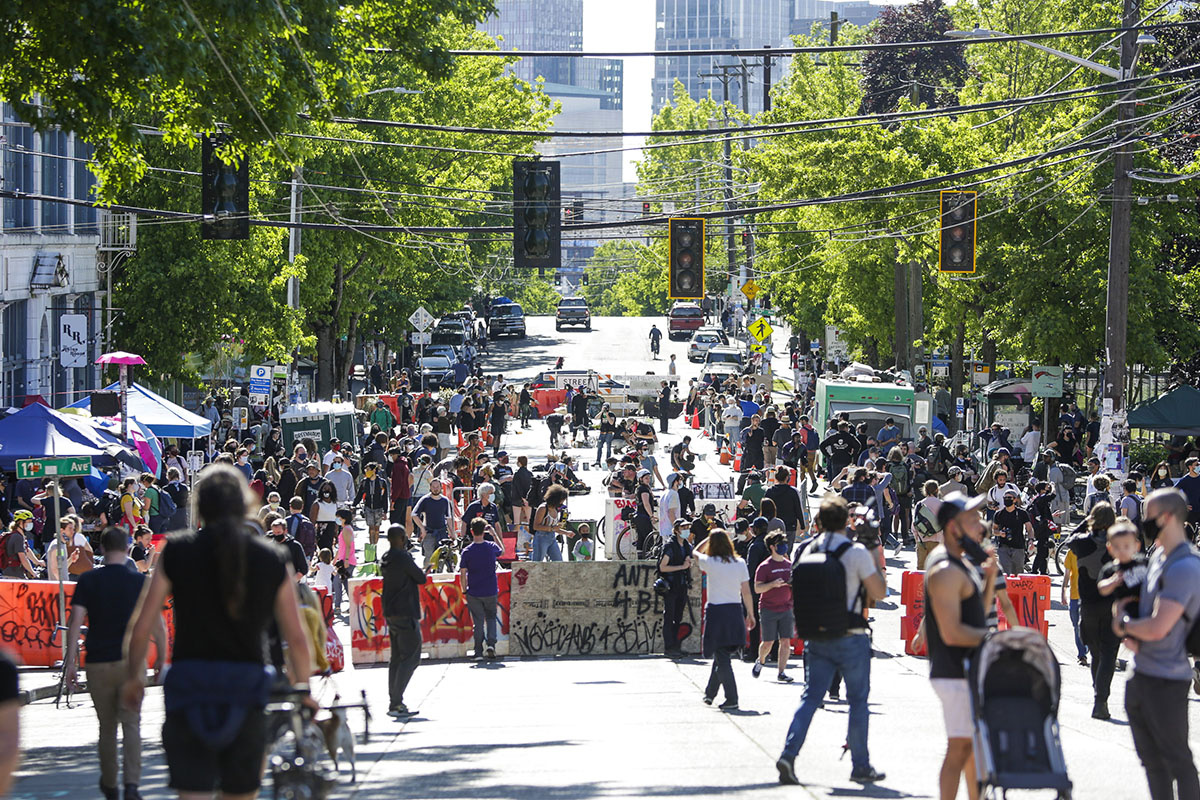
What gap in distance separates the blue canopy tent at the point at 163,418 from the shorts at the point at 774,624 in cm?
→ 1443

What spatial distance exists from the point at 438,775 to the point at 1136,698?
14.2 ft

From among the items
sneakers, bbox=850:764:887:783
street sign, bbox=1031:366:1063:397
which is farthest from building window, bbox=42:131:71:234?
sneakers, bbox=850:764:887:783

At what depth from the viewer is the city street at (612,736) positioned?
9211 millimetres

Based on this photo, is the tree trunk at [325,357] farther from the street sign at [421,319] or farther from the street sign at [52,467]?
the street sign at [52,467]

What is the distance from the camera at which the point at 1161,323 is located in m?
34.6

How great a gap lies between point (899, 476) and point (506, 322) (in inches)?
2282

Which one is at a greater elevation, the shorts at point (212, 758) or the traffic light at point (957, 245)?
the traffic light at point (957, 245)

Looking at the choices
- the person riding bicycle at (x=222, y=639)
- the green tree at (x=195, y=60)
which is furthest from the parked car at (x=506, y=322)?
the person riding bicycle at (x=222, y=639)

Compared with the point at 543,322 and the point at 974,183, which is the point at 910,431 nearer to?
the point at 974,183

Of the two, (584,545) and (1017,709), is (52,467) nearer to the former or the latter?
(584,545)

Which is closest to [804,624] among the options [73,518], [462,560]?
[462,560]

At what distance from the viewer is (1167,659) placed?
743 cm

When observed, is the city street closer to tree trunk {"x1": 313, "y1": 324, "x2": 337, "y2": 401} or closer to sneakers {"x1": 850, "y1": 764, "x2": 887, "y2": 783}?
sneakers {"x1": 850, "y1": 764, "x2": 887, "y2": 783}

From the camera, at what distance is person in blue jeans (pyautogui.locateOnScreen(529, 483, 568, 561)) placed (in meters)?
21.0
